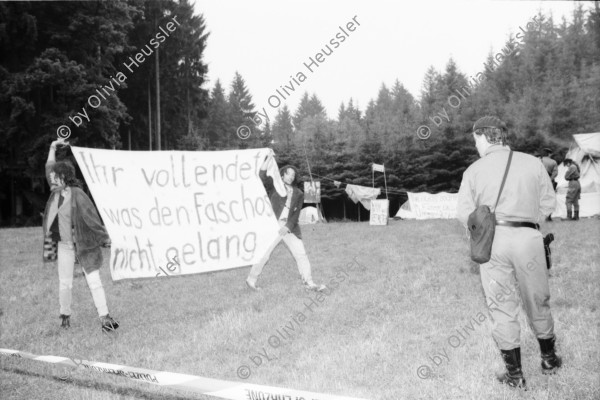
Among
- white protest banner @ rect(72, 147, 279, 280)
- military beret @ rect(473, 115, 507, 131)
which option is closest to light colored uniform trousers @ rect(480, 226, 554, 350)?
military beret @ rect(473, 115, 507, 131)

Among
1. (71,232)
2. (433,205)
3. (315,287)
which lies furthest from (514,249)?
(433,205)

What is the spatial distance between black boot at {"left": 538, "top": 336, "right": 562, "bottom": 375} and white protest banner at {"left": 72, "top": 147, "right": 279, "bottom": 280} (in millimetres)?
5883

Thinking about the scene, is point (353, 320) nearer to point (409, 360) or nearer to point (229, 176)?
point (409, 360)

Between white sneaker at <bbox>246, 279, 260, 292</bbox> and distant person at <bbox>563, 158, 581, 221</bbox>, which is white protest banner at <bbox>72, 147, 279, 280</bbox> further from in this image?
distant person at <bbox>563, 158, 581, 221</bbox>

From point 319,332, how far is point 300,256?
2.61 meters

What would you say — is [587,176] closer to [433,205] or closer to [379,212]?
[433,205]

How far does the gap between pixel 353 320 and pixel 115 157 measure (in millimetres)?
5237

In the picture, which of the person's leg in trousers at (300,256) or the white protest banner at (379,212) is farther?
the white protest banner at (379,212)

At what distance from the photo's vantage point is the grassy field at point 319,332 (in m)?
4.57

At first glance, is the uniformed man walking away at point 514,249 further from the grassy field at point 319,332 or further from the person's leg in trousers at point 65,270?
the person's leg in trousers at point 65,270

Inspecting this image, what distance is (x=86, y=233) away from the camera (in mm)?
7047

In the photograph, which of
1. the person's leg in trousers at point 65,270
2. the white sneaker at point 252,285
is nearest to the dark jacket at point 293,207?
the white sneaker at point 252,285

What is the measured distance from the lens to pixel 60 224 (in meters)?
7.02

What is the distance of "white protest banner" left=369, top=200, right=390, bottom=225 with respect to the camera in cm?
2328
